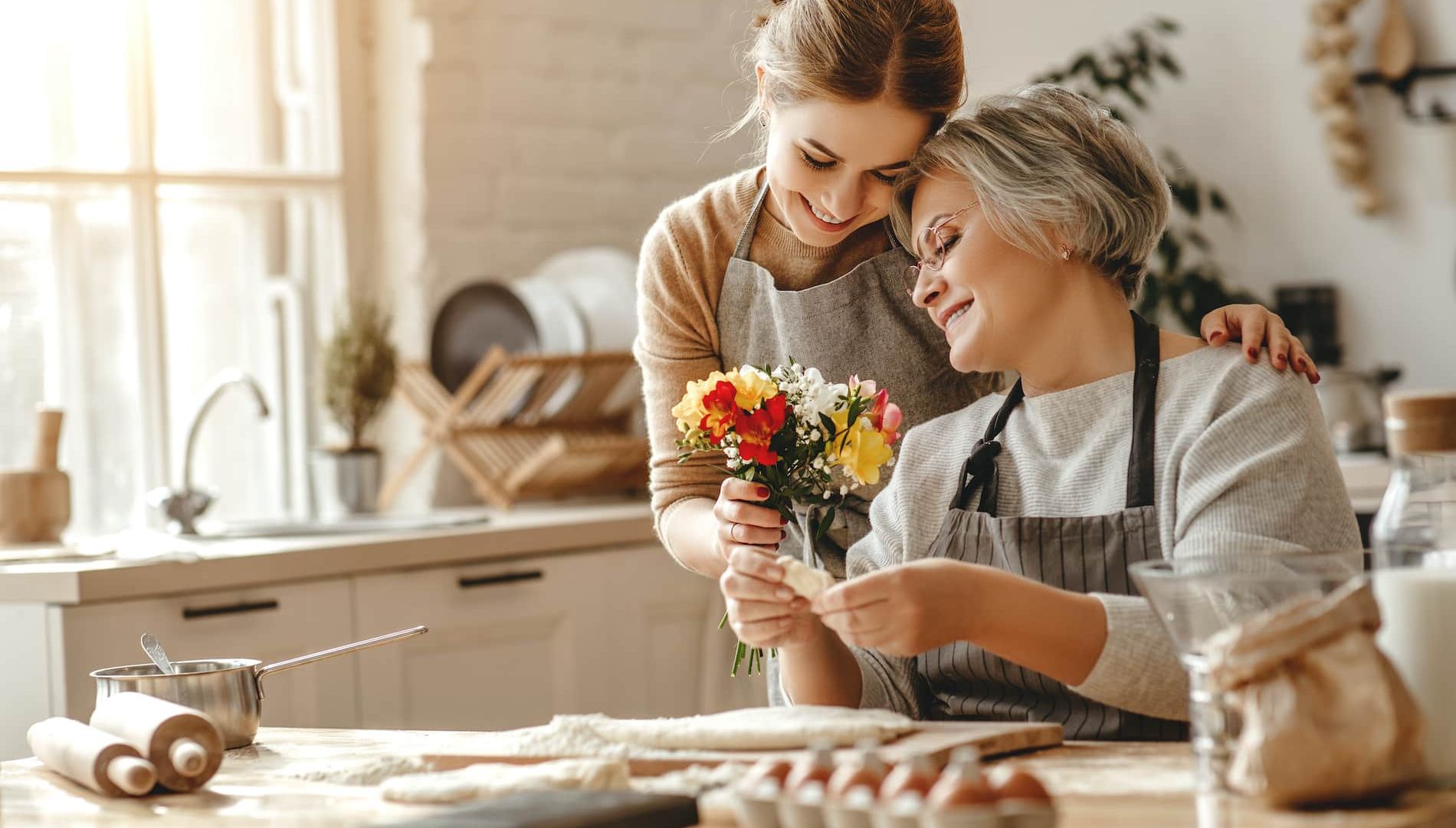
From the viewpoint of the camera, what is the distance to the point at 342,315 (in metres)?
4.02

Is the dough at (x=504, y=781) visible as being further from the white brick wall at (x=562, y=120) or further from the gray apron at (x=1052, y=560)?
the white brick wall at (x=562, y=120)

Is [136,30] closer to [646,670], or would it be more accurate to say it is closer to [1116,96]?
[646,670]

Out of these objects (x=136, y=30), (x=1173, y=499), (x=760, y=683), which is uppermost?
(x=136, y=30)

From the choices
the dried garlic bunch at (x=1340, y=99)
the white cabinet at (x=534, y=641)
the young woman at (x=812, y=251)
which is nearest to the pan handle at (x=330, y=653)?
the young woman at (x=812, y=251)

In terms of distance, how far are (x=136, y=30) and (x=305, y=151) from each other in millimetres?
489

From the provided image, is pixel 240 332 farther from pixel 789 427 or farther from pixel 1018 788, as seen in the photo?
pixel 1018 788

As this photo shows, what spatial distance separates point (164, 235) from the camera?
382cm

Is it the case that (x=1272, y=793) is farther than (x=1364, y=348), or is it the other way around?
(x=1364, y=348)

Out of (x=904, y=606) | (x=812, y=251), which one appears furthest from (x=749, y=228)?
(x=904, y=606)

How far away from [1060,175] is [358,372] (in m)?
2.21

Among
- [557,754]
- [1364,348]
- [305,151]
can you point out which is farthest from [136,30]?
[1364,348]

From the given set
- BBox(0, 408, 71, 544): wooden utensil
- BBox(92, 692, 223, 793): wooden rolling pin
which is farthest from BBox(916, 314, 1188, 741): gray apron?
BBox(0, 408, 71, 544): wooden utensil

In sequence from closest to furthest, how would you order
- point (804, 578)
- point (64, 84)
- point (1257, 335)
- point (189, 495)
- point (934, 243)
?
point (804, 578)
point (1257, 335)
point (934, 243)
point (189, 495)
point (64, 84)

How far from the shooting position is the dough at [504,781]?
1.36 meters
